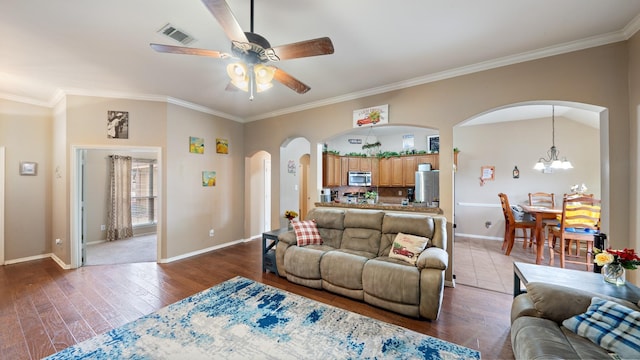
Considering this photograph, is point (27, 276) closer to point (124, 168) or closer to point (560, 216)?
point (124, 168)

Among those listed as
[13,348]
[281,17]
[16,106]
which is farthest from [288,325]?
[16,106]

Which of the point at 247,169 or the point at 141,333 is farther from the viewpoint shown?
the point at 247,169

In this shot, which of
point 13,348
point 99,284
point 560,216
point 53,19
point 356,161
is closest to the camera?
point 13,348

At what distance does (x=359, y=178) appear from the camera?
6.61m

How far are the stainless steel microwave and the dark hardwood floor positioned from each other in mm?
3421

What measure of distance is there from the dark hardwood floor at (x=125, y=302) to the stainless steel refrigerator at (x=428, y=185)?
2.77m

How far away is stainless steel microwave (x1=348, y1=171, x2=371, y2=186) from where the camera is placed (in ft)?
21.5

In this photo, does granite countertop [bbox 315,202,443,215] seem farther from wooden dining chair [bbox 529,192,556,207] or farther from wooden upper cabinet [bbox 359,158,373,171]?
wooden dining chair [bbox 529,192,556,207]

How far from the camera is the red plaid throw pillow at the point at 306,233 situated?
3.46 meters

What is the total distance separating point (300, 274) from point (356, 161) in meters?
4.11

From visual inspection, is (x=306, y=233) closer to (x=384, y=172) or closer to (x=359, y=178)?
(x=359, y=178)

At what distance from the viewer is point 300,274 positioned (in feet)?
10.3

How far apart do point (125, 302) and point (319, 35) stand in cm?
370

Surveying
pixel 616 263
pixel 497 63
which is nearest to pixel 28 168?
pixel 497 63
